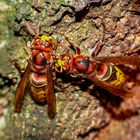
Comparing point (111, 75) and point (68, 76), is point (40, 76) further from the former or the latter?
point (111, 75)

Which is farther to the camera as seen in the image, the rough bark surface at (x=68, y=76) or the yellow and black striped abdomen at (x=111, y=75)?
the yellow and black striped abdomen at (x=111, y=75)

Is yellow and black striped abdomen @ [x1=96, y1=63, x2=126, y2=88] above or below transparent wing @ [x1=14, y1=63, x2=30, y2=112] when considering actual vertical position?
above

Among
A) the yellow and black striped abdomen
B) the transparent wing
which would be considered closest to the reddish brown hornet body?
the transparent wing

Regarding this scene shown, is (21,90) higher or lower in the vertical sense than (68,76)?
lower

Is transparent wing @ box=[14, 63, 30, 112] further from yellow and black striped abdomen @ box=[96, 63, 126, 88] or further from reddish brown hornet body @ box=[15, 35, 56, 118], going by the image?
yellow and black striped abdomen @ box=[96, 63, 126, 88]

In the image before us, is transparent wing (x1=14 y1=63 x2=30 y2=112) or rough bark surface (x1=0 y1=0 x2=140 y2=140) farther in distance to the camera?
transparent wing (x1=14 y1=63 x2=30 y2=112)

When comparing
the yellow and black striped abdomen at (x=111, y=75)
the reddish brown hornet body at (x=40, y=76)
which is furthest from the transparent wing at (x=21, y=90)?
the yellow and black striped abdomen at (x=111, y=75)

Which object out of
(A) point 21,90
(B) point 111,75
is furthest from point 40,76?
(B) point 111,75

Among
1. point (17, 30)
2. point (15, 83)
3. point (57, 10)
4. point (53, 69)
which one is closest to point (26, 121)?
point (15, 83)

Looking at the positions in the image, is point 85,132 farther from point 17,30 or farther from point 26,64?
point 17,30

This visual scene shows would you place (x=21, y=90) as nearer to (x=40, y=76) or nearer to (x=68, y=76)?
(x=40, y=76)

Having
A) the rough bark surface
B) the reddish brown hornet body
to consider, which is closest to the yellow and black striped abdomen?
the rough bark surface

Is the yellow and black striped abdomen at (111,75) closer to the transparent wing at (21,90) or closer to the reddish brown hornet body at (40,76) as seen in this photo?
the reddish brown hornet body at (40,76)
